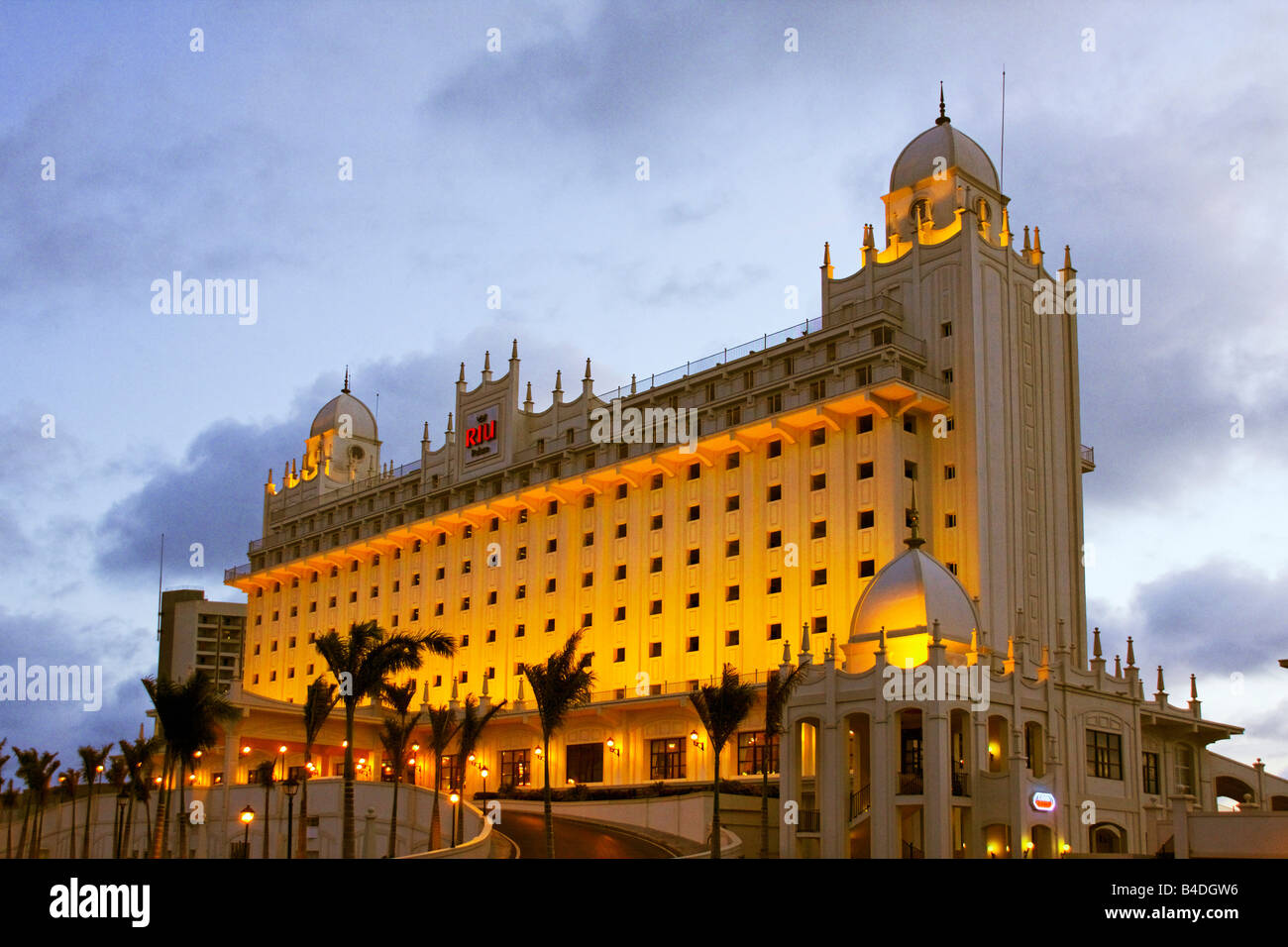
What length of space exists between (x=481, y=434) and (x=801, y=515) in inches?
912

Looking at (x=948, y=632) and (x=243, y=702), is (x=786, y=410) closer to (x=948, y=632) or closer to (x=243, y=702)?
(x=948, y=632)

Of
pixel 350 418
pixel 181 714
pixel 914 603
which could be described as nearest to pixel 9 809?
pixel 181 714

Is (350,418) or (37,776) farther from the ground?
(350,418)

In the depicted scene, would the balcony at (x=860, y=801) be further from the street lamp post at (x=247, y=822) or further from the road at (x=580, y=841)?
the street lamp post at (x=247, y=822)

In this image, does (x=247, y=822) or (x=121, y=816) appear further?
(x=121, y=816)

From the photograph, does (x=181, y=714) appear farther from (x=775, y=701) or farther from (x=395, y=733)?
(x=775, y=701)

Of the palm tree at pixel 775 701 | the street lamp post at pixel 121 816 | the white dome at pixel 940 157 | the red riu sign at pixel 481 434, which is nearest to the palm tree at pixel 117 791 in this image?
the street lamp post at pixel 121 816

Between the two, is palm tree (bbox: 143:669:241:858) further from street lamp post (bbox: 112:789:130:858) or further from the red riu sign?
the red riu sign

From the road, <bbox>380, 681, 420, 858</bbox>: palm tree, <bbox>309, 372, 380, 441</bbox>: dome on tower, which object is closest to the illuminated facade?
the road

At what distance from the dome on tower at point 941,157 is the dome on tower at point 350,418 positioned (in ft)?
149

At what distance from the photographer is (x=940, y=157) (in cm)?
6038

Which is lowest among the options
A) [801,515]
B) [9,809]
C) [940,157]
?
[9,809]

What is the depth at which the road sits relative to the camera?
42031 mm
